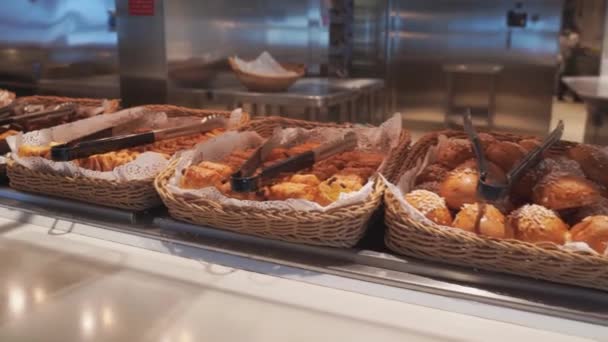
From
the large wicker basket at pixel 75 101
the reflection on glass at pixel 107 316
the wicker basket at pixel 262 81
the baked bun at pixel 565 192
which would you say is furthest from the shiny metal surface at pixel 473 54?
the reflection on glass at pixel 107 316

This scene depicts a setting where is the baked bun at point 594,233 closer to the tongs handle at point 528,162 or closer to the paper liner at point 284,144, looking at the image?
the tongs handle at point 528,162

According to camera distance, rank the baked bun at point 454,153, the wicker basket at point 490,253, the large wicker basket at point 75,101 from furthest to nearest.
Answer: the large wicker basket at point 75,101 → the baked bun at point 454,153 → the wicker basket at point 490,253

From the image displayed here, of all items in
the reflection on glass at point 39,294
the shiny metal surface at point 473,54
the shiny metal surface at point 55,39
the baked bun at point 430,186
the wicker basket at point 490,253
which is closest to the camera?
the wicker basket at point 490,253

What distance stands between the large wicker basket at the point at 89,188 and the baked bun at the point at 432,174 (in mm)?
535

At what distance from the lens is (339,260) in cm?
98

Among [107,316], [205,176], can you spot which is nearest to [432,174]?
[205,176]

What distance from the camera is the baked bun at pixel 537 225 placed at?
88 centimetres

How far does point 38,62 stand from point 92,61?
307 mm

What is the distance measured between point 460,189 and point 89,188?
29.3 inches

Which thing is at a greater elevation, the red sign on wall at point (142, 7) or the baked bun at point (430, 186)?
the red sign on wall at point (142, 7)

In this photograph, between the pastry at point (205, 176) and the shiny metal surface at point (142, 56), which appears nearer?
the pastry at point (205, 176)

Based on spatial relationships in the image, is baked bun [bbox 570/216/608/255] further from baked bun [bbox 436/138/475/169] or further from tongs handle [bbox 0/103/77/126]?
tongs handle [bbox 0/103/77/126]

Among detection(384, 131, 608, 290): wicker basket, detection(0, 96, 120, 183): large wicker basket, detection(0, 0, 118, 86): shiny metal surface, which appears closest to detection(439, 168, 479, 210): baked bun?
detection(384, 131, 608, 290): wicker basket

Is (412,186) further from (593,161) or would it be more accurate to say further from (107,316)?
(107,316)
